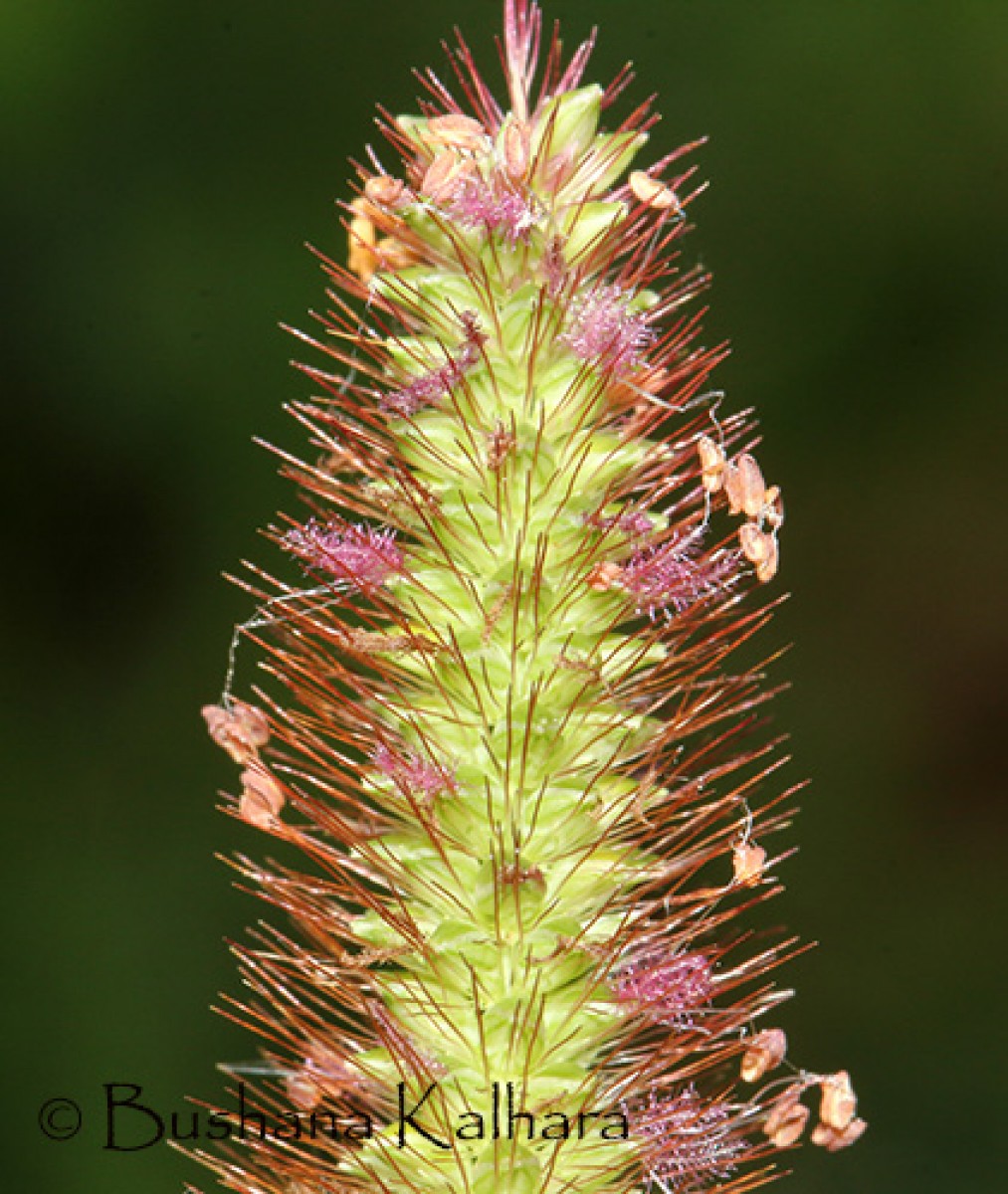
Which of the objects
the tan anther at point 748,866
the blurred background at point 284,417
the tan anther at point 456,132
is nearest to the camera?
the tan anther at point 748,866

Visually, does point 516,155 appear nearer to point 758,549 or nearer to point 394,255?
point 394,255

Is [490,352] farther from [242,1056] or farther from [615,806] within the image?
[242,1056]

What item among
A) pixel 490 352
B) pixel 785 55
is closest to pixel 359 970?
pixel 490 352

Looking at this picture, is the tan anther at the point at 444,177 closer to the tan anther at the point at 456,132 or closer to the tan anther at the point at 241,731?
the tan anther at the point at 456,132

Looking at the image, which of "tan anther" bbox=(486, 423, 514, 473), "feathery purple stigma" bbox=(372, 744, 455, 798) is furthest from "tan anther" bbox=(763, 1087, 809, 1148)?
"tan anther" bbox=(486, 423, 514, 473)

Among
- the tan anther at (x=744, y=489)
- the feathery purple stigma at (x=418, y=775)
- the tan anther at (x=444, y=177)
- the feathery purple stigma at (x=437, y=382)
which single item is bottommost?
the feathery purple stigma at (x=418, y=775)

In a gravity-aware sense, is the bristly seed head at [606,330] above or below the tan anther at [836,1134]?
above

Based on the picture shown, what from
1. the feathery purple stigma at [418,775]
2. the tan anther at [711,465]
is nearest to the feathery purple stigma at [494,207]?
the tan anther at [711,465]

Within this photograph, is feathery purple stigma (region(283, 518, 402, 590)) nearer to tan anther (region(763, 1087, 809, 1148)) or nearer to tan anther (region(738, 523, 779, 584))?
tan anther (region(738, 523, 779, 584))
